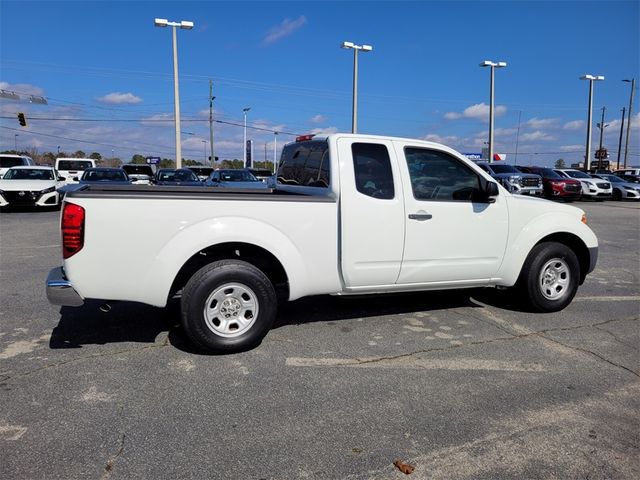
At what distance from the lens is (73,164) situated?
2638 centimetres

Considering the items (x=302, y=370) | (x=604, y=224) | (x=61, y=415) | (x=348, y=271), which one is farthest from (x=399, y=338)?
(x=604, y=224)

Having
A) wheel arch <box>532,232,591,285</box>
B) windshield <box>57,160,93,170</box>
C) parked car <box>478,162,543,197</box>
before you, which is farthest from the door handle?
windshield <box>57,160,93,170</box>

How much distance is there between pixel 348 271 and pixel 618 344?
2668mm

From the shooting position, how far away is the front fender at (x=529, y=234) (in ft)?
17.8

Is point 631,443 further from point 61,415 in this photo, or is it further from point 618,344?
point 61,415

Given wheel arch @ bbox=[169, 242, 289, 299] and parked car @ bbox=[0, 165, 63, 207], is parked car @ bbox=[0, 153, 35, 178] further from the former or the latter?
wheel arch @ bbox=[169, 242, 289, 299]

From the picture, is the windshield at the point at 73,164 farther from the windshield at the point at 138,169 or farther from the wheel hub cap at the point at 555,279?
the wheel hub cap at the point at 555,279

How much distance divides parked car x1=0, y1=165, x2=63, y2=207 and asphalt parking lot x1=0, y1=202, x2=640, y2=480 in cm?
1273

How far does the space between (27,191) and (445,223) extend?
16.2 m

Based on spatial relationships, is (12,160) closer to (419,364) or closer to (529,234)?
(529,234)

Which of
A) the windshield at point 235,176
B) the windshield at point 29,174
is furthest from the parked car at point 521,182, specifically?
the windshield at point 29,174

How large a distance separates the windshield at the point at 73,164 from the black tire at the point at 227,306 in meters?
23.9

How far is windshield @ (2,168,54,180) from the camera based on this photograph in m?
17.9

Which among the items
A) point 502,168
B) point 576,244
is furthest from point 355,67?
point 576,244
